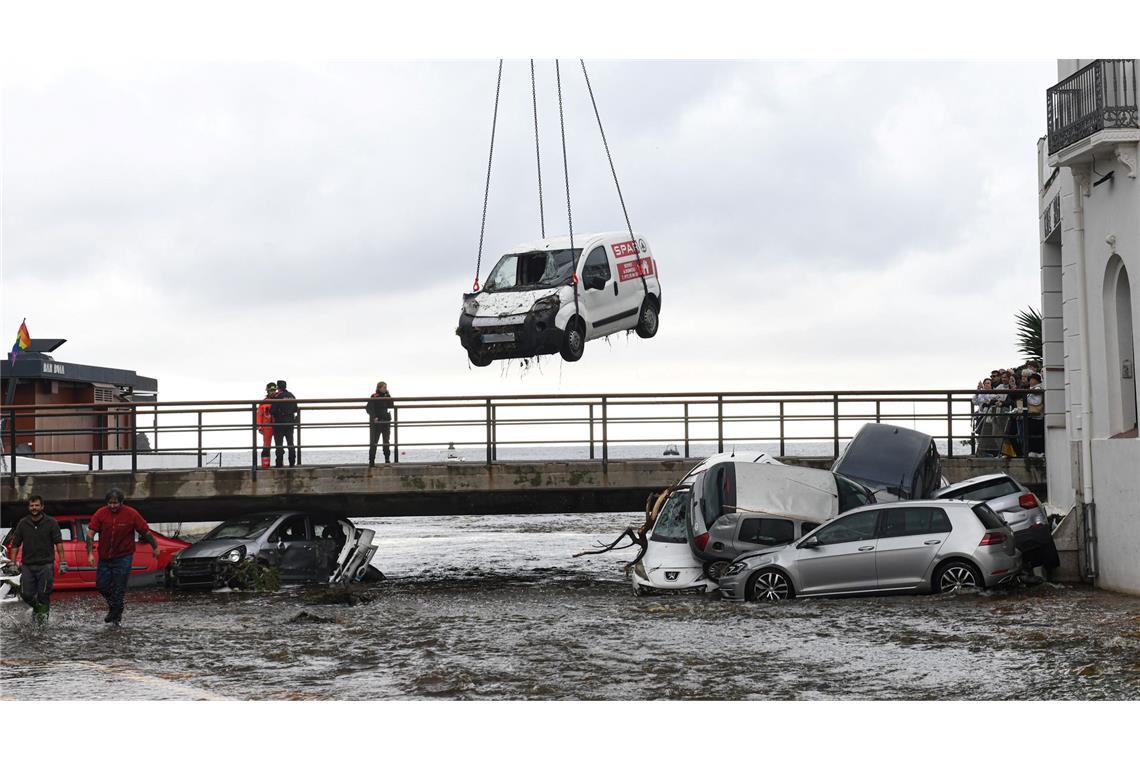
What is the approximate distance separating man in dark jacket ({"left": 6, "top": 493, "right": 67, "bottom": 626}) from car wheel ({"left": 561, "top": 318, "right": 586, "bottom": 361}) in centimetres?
810

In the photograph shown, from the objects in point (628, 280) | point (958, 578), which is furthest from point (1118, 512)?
point (628, 280)

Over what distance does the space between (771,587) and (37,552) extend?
375 inches

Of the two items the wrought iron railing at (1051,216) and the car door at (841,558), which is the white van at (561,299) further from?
the wrought iron railing at (1051,216)

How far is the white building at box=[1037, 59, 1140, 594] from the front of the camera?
18.6 m

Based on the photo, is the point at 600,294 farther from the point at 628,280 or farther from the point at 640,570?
the point at 640,570

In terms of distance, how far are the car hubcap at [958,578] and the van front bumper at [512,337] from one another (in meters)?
6.97

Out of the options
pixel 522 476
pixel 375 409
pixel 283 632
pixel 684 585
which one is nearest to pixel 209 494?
pixel 375 409

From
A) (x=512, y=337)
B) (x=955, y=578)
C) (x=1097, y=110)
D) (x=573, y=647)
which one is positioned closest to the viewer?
(x=573, y=647)

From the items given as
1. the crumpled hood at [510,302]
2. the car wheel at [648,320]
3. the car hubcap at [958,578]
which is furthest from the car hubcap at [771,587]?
the car wheel at [648,320]

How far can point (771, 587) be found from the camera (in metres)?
18.5

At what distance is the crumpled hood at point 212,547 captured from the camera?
71.7 feet

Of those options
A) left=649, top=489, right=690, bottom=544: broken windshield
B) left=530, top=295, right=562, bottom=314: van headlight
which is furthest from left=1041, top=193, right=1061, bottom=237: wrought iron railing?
left=530, top=295, right=562, bottom=314: van headlight

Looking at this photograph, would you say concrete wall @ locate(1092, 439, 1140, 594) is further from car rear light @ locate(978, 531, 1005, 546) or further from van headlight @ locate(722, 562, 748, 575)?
van headlight @ locate(722, 562, 748, 575)

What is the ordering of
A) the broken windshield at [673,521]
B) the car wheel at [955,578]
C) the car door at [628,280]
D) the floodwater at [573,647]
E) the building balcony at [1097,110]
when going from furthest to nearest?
the car door at [628,280], the broken windshield at [673,521], the building balcony at [1097,110], the car wheel at [955,578], the floodwater at [573,647]
